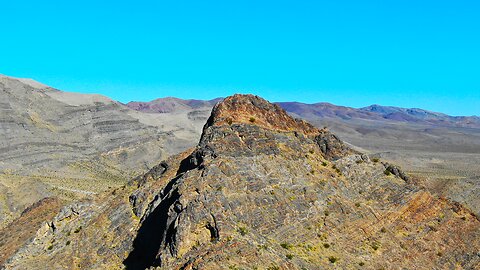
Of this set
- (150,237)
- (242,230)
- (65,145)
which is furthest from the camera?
(65,145)

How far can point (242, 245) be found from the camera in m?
22.4

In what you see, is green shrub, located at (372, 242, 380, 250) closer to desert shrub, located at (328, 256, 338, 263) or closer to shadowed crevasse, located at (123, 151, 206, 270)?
desert shrub, located at (328, 256, 338, 263)

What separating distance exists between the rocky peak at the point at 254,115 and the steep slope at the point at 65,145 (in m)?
42.8

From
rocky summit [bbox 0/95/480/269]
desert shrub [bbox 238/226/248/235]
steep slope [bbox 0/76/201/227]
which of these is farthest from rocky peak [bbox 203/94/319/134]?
steep slope [bbox 0/76/201/227]

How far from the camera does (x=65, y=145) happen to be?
106750 millimetres

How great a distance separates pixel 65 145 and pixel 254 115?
277ft

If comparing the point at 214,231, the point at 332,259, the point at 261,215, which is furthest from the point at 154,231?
the point at 332,259

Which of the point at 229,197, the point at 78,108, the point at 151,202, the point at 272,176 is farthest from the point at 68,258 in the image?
the point at 78,108

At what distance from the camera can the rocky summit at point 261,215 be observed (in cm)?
2328

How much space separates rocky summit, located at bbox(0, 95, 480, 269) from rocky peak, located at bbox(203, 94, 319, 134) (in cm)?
8

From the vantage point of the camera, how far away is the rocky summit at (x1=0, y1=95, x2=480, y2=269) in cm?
2328

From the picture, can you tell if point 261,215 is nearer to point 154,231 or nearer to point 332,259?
point 332,259

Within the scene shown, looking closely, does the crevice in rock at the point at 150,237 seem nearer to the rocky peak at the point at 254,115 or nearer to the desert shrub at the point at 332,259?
the rocky peak at the point at 254,115

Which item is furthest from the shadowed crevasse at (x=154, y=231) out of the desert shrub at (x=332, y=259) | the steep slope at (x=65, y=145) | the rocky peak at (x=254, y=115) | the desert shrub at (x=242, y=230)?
the steep slope at (x=65, y=145)
